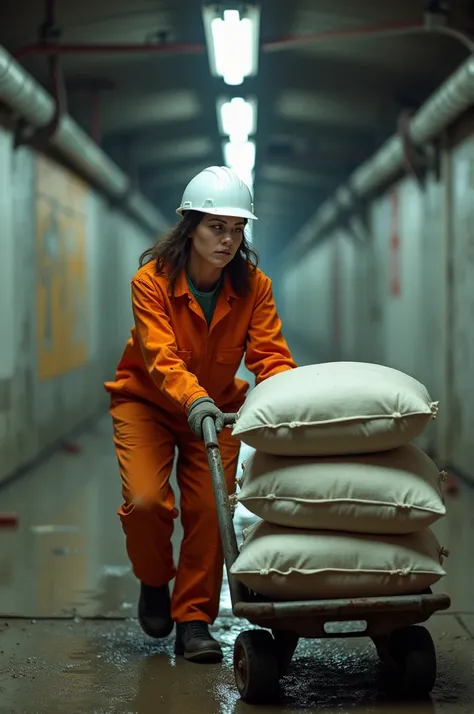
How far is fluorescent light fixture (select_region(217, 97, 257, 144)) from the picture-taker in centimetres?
948

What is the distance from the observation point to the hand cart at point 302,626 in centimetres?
284

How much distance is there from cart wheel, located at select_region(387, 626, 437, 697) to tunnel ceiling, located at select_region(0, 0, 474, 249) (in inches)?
185

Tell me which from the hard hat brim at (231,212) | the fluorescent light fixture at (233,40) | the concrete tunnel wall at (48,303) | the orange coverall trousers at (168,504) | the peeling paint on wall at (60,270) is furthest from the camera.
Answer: the peeling paint on wall at (60,270)

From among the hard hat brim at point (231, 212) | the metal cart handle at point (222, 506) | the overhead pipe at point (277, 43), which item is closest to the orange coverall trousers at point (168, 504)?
the metal cart handle at point (222, 506)

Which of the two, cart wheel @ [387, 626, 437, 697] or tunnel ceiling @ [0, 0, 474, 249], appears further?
tunnel ceiling @ [0, 0, 474, 249]

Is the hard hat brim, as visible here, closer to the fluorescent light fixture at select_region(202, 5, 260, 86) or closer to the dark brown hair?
the dark brown hair

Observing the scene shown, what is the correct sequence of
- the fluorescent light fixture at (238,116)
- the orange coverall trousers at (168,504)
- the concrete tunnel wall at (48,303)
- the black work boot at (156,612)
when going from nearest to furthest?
the orange coverall trousers at (168,504) → the black work boot at (156,612) → the concrete tunnel wall at (48,303) → the fluorescent light fixture at (238,116)

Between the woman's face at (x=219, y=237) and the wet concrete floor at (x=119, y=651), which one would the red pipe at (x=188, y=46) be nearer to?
the wet concrete floor at (x=119, y=651)

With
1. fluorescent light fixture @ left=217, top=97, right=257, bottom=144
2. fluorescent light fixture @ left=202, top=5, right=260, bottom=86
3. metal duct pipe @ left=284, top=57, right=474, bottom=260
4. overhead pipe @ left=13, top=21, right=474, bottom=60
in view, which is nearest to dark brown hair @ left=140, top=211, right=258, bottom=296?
fluorescent light fixture @ left=202, top=5, right=260, bottom=86

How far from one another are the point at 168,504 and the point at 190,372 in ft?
1.46

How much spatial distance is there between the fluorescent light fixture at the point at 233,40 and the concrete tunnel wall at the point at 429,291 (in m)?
1.64

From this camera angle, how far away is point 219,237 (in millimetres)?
3459

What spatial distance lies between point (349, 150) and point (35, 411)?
674 cm

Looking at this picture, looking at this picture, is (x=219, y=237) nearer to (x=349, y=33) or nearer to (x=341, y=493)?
(x=341, y=493)
